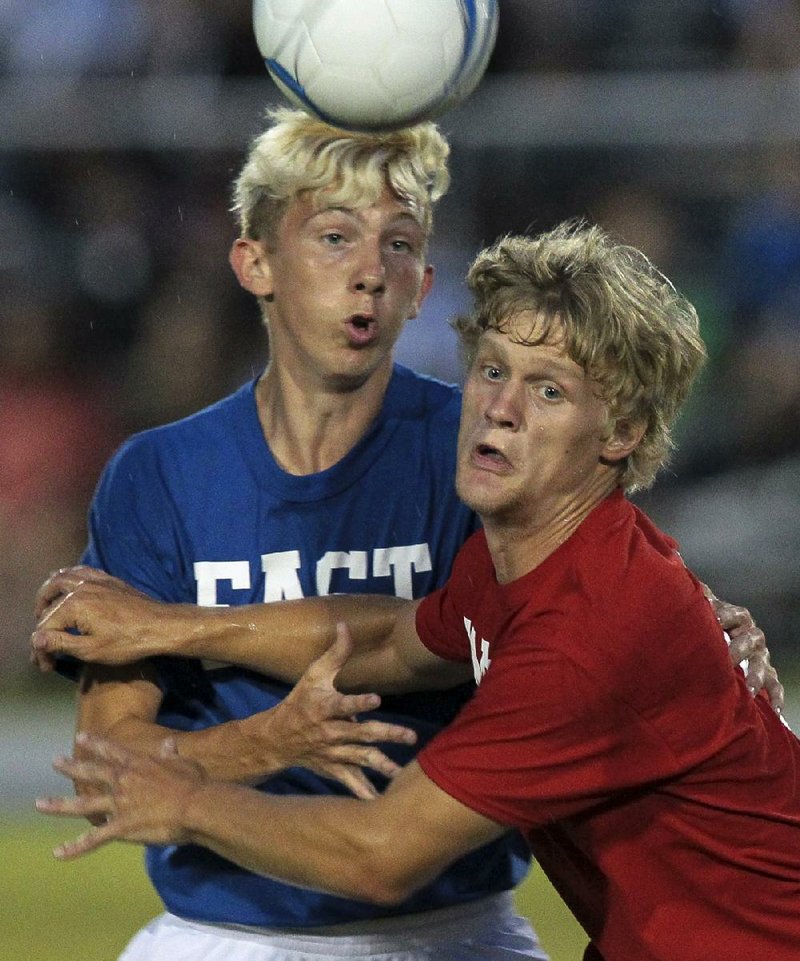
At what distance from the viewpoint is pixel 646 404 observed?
3.01 metres

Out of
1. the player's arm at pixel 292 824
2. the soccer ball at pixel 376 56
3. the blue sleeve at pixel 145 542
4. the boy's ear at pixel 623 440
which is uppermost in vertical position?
the soccer ball at pixel 376 56

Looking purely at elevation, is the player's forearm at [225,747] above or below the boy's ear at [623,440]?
below

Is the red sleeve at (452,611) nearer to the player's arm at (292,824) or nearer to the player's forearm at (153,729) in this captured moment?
the player's forearm at (153,729)

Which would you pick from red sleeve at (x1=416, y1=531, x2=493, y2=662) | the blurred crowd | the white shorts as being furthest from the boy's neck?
the blurred crowd

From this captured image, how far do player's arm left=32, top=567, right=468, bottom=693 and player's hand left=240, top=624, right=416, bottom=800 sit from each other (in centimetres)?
29

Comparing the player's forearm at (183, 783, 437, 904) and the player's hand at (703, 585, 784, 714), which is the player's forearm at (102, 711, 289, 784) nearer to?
the player's forearm at (183, 783, 437, 904)

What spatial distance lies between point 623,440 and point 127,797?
1067 millimetres

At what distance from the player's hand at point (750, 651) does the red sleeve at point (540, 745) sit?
37cm

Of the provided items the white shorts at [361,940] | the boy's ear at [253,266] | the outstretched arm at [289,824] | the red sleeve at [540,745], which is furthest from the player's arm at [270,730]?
the boy's ear at [253,266]

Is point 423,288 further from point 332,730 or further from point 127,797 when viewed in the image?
point 127,797

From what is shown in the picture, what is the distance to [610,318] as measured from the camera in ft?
9.56

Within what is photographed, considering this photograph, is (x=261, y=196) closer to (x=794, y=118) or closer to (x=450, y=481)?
(x=450, y=481)

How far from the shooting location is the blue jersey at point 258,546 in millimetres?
3557

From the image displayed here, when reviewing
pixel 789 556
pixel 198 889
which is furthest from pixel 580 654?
pixel 789 556
